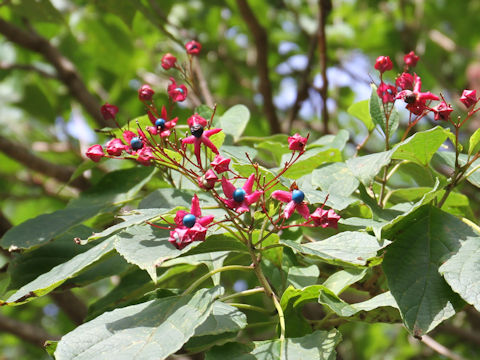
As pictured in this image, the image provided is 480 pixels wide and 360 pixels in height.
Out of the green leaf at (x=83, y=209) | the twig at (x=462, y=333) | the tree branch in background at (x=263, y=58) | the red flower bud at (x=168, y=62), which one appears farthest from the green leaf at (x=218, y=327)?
the twig at (x=462, y=333)

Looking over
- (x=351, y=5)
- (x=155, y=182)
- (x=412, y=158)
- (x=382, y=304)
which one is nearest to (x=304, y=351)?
(x=382, y=304)

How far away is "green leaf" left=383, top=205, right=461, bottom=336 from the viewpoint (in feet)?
3.04

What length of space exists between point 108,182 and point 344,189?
627 mm

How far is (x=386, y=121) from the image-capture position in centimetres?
119

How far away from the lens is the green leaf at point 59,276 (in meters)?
0.98

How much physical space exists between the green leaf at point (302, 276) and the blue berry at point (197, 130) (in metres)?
0.35

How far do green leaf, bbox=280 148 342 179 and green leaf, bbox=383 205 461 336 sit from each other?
271 millimetres

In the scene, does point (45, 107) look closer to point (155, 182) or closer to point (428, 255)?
point (155, 182)

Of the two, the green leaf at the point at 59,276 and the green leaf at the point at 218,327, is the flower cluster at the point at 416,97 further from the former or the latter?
the green leaf at the point at 59,276

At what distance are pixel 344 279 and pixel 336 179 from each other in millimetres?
203

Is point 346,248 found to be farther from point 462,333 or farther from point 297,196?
point 462,333

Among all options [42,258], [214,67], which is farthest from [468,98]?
[214,67]

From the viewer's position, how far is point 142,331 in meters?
0.91

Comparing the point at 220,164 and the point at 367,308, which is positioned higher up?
the point at 220,164
